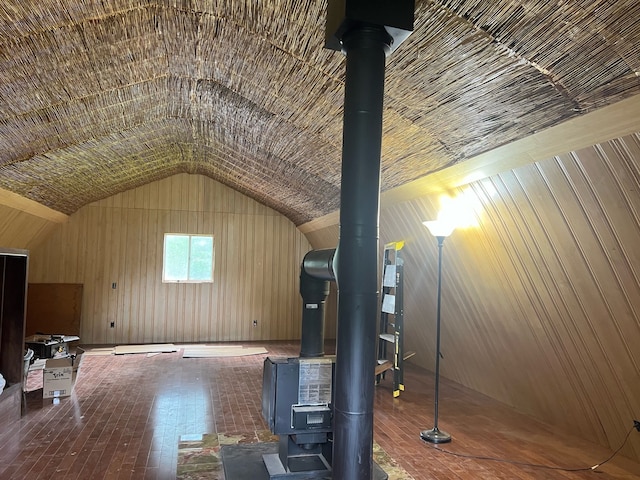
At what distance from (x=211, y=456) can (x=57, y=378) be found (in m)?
2.26

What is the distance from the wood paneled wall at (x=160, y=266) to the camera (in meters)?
7.92

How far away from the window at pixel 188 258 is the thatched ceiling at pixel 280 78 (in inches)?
112

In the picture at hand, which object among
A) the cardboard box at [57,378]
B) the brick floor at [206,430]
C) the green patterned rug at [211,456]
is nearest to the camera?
the green patterned rug at [211,456]

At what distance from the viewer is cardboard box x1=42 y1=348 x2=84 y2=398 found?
4.61 meters

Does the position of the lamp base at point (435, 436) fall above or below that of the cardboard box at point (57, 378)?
below

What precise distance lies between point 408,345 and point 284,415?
13.4 ft

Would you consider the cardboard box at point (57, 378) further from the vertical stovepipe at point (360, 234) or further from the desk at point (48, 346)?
the vertical stovepipe at point (360, 234)

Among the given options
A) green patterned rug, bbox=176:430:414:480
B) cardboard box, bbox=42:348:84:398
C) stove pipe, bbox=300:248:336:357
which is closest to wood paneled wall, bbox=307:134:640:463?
green patterned rug, bbox=176:430:414:480

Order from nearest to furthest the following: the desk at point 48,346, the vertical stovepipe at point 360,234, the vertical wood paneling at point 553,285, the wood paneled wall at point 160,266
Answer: the vertical stovepipe at point 360,234
the vertical wood paneling at point 553,285
the desk at point 48,346
the wood paneled wall at point 160,266

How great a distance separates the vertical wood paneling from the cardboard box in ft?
12.2

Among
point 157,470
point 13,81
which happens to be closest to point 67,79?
point 13,81

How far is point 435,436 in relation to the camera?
3756mm

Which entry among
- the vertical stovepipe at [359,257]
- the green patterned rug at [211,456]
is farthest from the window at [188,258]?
the vertical stovepipe at [359,257]

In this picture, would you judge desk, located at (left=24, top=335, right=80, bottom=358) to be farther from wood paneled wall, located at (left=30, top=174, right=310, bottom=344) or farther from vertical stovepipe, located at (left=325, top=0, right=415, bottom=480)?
vertical stovepipe, located at (left=325, top=0, right=415, bottom=480)
